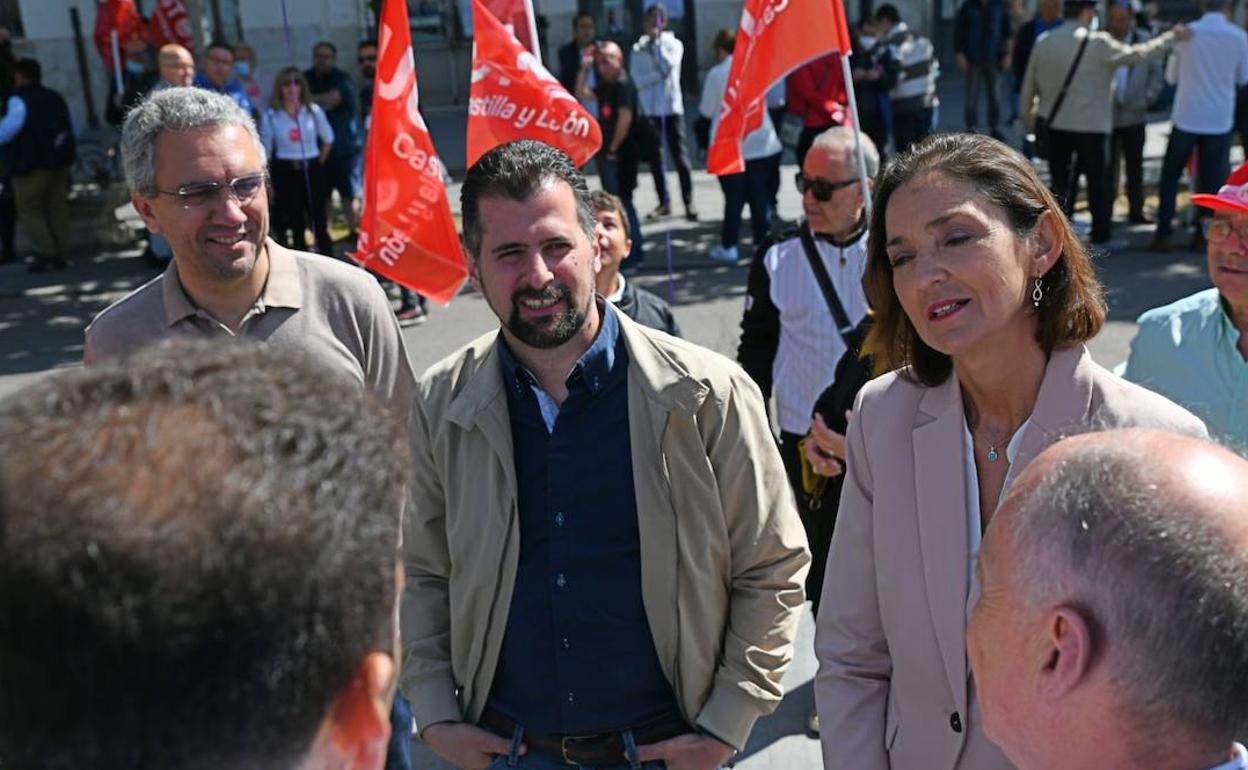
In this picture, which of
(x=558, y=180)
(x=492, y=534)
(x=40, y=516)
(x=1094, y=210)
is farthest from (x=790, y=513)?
(x=1094, y=210)

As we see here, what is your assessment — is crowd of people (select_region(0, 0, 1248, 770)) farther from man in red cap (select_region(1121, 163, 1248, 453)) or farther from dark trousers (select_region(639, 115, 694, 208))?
dark trousers (select_region(639, 115, 694, 208))

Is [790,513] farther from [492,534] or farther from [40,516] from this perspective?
[40,516]

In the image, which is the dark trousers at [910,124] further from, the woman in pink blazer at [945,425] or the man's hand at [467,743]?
the man's hand at [467,743]

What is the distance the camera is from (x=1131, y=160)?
1140 cm

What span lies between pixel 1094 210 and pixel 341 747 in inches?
413

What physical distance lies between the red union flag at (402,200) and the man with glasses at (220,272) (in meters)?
1.32

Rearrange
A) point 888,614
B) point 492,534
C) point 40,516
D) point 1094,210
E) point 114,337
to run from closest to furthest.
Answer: point 40,516 → point 888,614 → point 492,534 → point 114,337 → point 1094,210

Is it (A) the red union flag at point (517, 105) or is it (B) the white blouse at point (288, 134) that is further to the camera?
(B) the white blouse at point (288, 134)

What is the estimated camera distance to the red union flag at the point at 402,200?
466 centimetres

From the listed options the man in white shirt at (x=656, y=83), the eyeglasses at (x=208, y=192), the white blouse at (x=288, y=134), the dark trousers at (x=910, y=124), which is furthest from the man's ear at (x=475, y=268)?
the dark trousers at (x=910, y=124)

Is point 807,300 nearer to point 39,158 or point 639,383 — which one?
point 639,383

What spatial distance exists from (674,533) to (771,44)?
259 centimetres

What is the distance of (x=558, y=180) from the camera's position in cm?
293

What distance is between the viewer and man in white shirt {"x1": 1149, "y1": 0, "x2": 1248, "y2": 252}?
10.0 m
